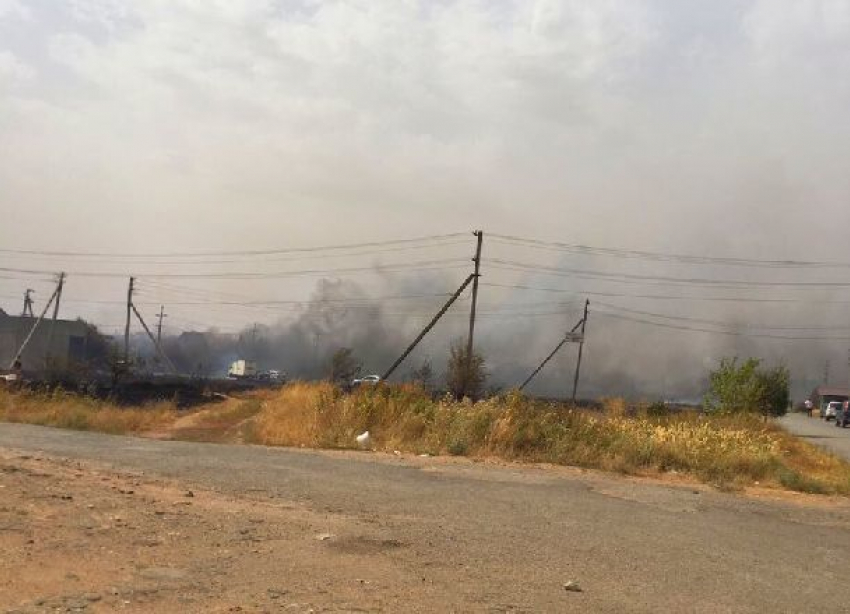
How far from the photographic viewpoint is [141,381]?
182 ft

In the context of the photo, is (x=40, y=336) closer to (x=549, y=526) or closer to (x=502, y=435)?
(x=502, y=435)

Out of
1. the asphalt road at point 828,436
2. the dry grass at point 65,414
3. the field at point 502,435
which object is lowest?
the dry grass at point 65,414

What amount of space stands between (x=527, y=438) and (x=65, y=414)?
13.2 meters

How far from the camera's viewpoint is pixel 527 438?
1802 centimetres

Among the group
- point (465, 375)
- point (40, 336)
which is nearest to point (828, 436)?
point (465, 375)

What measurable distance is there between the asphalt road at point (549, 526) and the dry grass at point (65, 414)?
17.9ft

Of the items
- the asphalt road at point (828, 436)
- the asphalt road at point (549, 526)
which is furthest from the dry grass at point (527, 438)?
the asphalt road at point (828, 436)

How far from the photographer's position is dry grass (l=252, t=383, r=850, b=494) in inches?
675

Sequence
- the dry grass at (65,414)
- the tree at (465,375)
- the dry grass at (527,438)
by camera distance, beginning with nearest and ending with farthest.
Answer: the dry grass at (527,438) → the dry grass at (65,414) → the tree at (465,375)

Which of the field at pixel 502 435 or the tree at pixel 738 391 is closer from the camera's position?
the field at pixel 502 435

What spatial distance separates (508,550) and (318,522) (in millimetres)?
2105

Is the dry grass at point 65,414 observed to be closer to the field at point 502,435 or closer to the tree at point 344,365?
the field at point 502,435

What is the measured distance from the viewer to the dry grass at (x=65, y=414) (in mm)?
22016

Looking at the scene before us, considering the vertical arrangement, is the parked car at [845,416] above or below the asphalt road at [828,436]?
above
